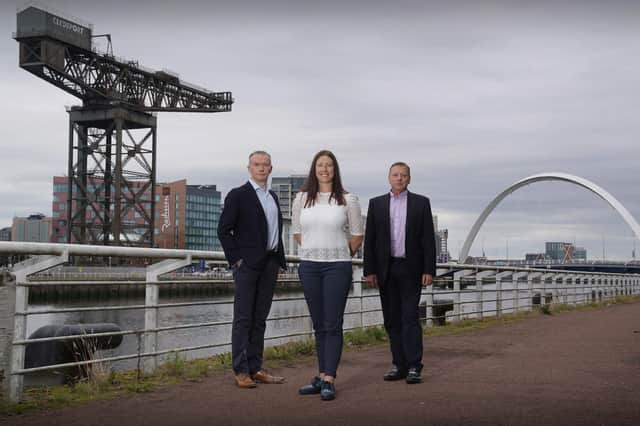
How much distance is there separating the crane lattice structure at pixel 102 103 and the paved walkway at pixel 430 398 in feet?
190

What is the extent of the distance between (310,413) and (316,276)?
3.66 ft

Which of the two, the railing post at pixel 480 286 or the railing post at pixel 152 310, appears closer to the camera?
the railing post at pixel 152 310

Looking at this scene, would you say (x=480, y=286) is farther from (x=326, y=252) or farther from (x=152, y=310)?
(x=326, y=252)

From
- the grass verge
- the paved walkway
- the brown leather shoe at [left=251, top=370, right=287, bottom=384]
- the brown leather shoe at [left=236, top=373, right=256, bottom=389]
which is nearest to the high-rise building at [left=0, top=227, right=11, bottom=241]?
the grass verge

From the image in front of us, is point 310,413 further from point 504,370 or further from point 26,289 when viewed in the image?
point 504,370

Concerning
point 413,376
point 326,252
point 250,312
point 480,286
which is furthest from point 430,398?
point 480,286

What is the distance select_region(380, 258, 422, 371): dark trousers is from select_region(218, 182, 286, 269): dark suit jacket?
1.10 m

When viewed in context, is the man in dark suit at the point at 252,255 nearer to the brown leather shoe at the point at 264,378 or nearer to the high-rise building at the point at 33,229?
the brown leather shoe at the point at 264,378

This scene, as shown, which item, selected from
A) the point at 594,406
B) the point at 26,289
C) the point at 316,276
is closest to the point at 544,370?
the point at 594,406

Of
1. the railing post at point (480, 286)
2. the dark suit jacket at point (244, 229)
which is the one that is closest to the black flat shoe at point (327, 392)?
the dark suit jacket at point (244, 229)

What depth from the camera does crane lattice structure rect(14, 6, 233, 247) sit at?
61.5 m

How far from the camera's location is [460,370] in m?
7.20

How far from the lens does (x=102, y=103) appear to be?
66.3 metres

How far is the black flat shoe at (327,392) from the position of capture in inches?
221
